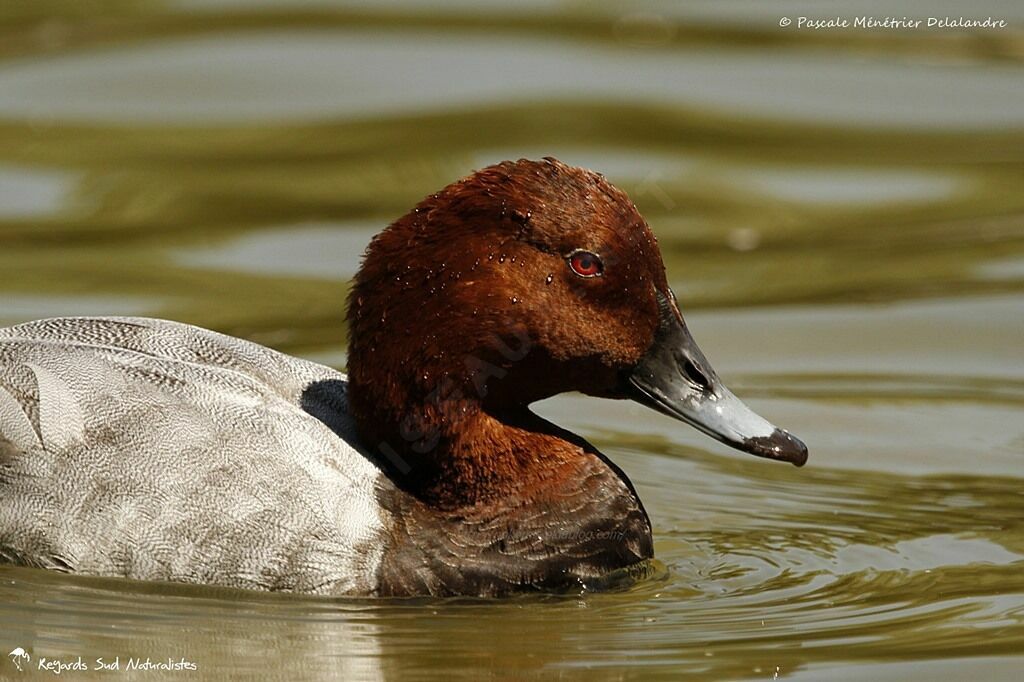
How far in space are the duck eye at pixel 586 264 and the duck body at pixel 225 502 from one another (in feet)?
2.49

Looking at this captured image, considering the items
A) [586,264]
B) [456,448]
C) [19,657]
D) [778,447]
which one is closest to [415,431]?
[456,448]

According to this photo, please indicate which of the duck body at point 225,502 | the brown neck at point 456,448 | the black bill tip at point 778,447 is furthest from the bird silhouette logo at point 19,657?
the black bill tip at point 778,447

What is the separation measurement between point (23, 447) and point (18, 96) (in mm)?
6503

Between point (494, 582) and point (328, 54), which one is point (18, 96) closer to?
point (328, 54)

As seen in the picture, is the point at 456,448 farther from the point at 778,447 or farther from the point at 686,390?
the point at 778,447

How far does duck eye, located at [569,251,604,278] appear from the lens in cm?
632

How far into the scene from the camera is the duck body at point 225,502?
6.15 meters

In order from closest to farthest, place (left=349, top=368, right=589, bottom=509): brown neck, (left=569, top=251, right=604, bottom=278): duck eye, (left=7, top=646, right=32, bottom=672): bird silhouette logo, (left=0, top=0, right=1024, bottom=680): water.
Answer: (left=7, top=646, right=32, bottom=672): bird silhouette logo < (left=0, top=0, right=1024, bottom=680): water < (left=569, top=251, right=604, bottom=278): duck eye < (left=349, top=368, right=589, bottom=509): brown neck

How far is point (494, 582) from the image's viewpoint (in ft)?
20.7

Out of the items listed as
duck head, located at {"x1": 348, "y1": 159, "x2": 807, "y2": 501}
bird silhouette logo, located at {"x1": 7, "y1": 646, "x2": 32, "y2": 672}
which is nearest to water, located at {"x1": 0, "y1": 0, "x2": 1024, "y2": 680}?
bird silhouette logo, located at {"x1": 7, "y1": 646, "x2": 32, "y2": 672}

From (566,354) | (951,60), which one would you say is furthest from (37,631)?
(951,60)

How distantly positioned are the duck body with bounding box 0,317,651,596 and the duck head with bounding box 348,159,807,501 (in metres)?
0.24

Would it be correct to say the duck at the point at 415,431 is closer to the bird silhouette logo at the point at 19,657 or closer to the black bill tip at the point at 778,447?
the black bill tip at the point at 778,447

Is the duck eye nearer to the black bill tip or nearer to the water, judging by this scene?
the black bill tip
